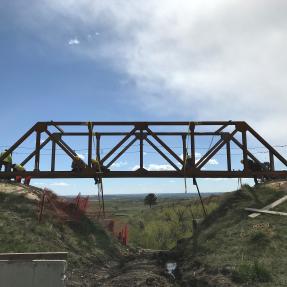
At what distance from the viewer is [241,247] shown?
14.2 meters

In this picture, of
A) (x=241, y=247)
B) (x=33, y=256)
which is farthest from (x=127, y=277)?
(x=33, y=256)

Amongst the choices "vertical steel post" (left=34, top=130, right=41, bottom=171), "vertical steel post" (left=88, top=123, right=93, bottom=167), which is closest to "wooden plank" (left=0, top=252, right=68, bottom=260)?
"vertical steel post" (left=88, top=123, right=93, bottom=167)

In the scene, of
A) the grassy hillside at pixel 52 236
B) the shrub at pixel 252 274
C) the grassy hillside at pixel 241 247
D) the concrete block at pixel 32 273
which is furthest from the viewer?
the grassy hillside at pixel 52 236

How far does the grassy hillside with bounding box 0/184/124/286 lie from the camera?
15102 mm

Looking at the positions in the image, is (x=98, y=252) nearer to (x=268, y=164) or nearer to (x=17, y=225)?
(x=17, y=225)

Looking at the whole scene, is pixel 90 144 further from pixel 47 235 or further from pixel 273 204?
pixel 273 204

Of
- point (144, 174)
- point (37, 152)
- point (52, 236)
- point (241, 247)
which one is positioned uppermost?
point (37, 152)

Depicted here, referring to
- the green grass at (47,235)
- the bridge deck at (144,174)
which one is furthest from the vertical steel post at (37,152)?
the green grass at (47,235)

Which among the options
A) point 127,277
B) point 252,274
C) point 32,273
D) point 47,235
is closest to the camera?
point 32,273

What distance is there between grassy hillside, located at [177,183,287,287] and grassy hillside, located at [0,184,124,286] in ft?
11.4

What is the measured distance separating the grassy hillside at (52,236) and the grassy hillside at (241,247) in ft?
11.4

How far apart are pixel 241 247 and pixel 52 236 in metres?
7.01

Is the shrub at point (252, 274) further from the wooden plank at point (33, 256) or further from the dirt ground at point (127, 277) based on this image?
the wooden plank at point (33, 256)

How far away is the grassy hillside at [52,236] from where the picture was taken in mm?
15102
